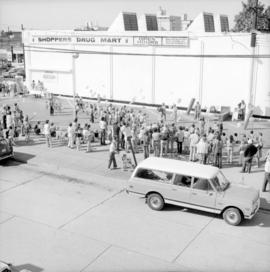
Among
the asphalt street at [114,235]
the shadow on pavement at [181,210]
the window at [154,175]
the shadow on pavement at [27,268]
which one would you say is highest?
the window at [154,175]

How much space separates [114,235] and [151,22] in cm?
2430

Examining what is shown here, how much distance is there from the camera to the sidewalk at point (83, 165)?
50.4 feet

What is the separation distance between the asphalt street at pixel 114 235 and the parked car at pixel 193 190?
384 millimetres

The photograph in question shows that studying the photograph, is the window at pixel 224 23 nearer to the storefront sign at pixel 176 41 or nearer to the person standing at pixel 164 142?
the storefront sign at pixel 176 41

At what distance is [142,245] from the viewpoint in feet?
35.0

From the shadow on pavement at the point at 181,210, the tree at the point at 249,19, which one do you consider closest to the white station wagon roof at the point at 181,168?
the shadow on pavement at the point at 181,210

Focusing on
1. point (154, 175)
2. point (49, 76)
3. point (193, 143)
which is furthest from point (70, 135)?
point (49, 76)

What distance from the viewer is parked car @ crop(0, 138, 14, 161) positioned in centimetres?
Result: 1781

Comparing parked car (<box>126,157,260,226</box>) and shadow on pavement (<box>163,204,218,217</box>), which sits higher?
parked car (<box>126,157,260,226</box>)

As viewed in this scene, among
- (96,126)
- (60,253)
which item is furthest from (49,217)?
(96,126)

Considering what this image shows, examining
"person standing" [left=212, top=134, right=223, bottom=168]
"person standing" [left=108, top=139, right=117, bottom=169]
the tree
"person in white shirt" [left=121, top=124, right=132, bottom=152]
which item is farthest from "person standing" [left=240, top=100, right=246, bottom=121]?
the tree

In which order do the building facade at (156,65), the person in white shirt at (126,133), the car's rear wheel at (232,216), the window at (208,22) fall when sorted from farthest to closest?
the window at (208,22) < the building facade at (156,65) < the person in white shirt at (126,133) < the car's rear wheel at (232,216)

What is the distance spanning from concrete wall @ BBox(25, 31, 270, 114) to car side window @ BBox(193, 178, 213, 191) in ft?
48.3

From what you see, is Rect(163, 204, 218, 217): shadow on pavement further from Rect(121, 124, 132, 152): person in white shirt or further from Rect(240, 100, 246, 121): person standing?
Rect(240, 100, 246, 121): person standing
